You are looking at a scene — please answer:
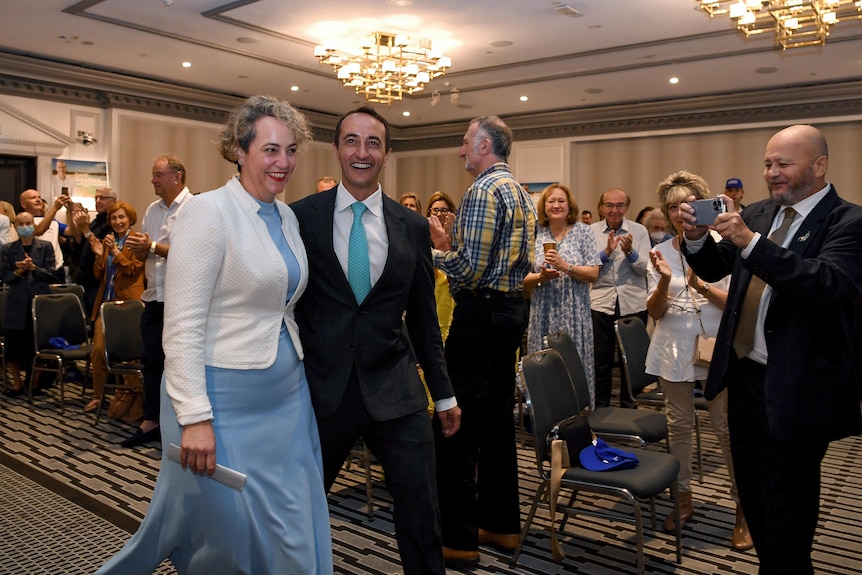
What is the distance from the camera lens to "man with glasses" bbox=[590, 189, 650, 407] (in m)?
6.23

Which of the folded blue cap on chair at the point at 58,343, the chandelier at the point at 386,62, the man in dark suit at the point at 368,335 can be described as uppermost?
the chandelier at the point at 386,62

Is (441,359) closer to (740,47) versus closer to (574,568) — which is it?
(574,568)

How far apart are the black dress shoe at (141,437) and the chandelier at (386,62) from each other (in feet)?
15.8

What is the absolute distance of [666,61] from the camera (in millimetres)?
9820

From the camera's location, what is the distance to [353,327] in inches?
89.9

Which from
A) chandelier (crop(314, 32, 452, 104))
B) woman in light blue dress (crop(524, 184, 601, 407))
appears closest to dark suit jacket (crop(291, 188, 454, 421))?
woman in light blue dress (crop(524, 184, 601, 407))

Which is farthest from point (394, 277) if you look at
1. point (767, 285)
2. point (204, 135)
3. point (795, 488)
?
point (204, 135)

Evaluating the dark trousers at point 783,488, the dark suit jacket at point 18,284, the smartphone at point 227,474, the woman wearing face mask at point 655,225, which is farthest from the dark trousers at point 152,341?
the woman wearing face mask at point 655,225

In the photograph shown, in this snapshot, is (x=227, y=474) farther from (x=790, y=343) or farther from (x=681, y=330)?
(x=681, y=330)

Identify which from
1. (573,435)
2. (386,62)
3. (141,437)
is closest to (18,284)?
(141,437)

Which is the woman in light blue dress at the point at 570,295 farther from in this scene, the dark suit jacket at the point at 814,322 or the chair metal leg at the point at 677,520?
the dark suit jacket at the point at 814,322

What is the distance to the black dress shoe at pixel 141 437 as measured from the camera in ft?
17.2

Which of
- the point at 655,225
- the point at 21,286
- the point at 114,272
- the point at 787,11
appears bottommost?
the point at 21,286

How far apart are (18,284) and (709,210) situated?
6.26 meters
